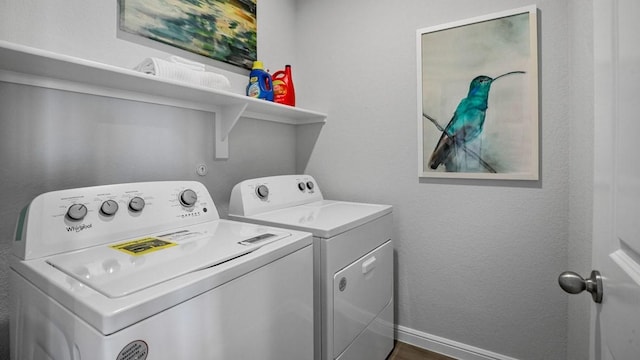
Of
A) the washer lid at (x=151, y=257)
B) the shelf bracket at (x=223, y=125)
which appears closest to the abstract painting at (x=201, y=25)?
the shelf bracket at (x=223, y=125)

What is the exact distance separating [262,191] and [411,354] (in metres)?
1.34

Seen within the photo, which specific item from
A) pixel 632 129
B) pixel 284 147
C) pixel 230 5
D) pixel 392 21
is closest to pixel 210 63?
pixel 230 5

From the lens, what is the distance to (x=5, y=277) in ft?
3.23

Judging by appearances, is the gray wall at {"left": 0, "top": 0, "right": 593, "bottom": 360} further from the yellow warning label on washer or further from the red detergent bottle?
the yellow warning label on washer

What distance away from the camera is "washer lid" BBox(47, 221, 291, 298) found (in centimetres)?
66

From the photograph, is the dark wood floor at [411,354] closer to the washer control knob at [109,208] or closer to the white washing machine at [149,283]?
the white washing machine at [149,283]

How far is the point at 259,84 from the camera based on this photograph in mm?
1761

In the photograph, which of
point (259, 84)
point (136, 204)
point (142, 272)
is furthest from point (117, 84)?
point (142, 272)

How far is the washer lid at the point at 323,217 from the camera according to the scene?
1.19m

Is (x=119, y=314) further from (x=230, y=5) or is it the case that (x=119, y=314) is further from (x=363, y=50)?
(x=363, y=50)

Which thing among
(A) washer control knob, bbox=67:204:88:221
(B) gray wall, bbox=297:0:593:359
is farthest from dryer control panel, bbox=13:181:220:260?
(B) gray wall, bbox=297:0:593:359

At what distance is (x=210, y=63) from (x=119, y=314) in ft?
4.74

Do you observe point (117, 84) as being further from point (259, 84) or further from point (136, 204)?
point (259, 84)

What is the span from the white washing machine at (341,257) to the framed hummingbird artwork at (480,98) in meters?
0.52
